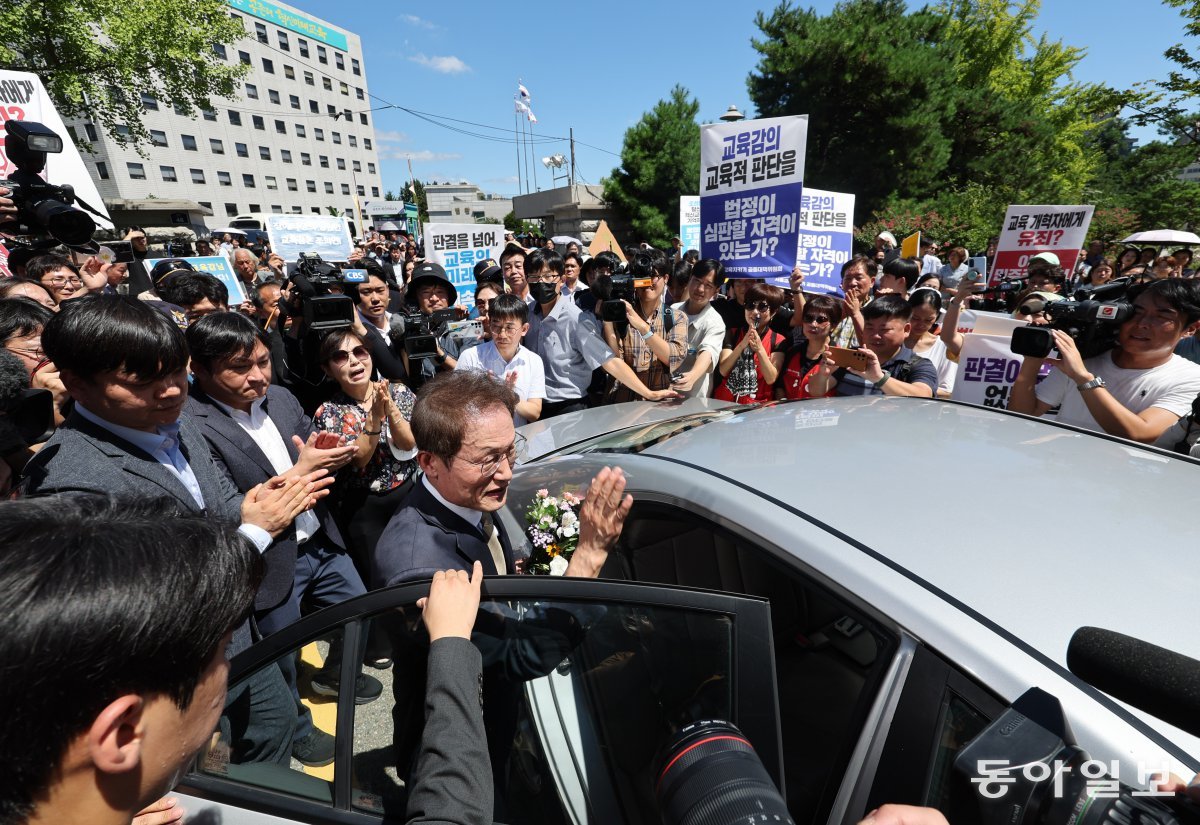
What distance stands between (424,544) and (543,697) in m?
0.50

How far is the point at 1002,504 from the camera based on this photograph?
1.33 m

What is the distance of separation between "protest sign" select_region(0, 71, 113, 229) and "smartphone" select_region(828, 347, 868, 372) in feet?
19.0

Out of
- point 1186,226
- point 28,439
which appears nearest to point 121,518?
point 28,439

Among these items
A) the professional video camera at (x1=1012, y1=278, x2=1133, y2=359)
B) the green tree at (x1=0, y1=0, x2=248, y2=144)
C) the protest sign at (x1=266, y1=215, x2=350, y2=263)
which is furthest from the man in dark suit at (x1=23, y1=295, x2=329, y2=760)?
the green tree at (x1=0, y1=0, x2=248, y2=144)

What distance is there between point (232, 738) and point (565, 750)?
2.82 ft

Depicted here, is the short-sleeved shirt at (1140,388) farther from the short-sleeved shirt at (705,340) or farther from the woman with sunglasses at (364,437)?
the woman with sunglasses at (364,437)

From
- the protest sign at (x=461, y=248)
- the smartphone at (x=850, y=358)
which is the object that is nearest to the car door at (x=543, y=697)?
the smartphone at (x=850, y=358)

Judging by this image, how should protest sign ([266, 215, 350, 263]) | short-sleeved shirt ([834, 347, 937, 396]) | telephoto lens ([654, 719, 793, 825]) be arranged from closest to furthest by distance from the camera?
telephoto lens ([654, 719, 793, 825]), short-sleeved shirt ([834, 347, 937, 396]), protest sign ([266, 215, 350, 263])

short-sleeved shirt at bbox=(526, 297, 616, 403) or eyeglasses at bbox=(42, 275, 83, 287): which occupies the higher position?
eyeglasses at bbox=(42, 275, 83, 287)

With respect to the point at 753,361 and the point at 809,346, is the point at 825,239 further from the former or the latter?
the point at 809,346

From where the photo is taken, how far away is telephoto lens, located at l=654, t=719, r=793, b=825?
2.63ft

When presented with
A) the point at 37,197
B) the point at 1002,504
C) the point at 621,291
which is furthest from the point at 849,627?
the point at 37,197

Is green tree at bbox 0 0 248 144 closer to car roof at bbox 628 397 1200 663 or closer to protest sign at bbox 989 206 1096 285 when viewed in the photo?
car roof at bbox 628 397 1200 663

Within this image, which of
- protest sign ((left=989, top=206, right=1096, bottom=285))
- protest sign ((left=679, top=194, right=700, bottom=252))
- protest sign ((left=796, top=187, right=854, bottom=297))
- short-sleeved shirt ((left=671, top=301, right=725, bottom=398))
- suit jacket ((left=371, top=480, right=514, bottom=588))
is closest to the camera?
suit jacket ((left=371, top=480, right=514, bottom=588))
